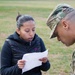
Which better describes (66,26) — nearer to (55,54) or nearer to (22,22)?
(22,22)

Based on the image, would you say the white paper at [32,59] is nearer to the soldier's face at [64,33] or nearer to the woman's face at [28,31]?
the woman's face at [28,31]

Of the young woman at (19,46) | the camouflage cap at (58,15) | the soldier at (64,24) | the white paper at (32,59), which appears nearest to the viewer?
the soldier at (64,24)

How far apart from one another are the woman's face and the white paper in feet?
0.74

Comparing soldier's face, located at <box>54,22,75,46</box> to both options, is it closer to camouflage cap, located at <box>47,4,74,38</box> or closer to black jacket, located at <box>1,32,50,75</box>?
camouflage cap, located at <box>47,4,74,38</box>

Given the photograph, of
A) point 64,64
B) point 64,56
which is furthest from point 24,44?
point 64,56

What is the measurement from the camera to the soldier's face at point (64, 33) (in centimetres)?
262

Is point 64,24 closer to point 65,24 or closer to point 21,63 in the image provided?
point 65,24

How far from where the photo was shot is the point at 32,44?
4.02 metres

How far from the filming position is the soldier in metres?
2.59

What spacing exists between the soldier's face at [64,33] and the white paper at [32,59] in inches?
41.3

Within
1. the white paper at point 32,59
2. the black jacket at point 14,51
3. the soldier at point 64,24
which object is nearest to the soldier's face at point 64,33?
the soldier at point 64,24

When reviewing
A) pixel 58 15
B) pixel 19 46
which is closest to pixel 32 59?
pixel 19 46

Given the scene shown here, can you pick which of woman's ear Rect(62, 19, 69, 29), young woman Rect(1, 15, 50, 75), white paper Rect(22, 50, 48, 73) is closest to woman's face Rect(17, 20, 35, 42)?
young woman Rect(1, 15, 50, 75)

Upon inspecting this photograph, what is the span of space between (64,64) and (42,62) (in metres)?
3.58
